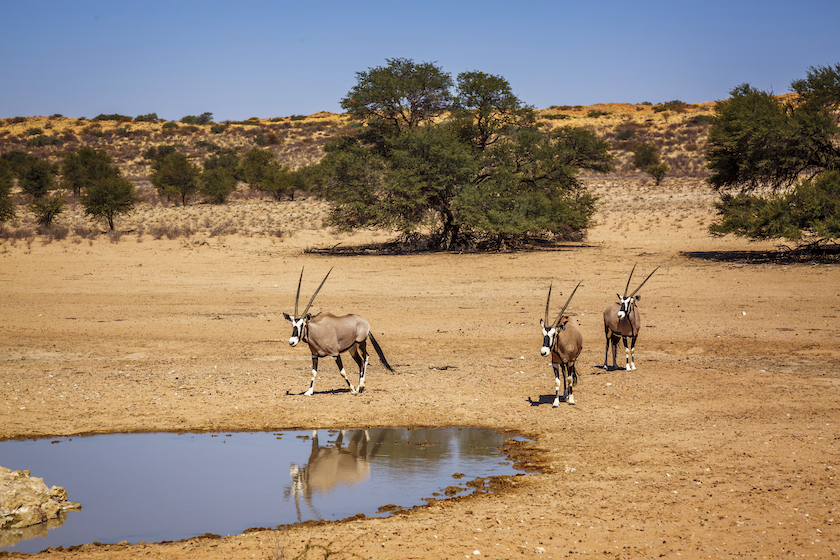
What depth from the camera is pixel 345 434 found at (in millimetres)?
10984

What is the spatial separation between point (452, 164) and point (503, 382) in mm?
19413

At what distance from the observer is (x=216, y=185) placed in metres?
49.5

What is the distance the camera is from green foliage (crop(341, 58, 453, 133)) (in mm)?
32594

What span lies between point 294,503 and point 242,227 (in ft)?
108

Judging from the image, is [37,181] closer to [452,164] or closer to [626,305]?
[452,164]

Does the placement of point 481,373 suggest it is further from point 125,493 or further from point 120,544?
point 120,544

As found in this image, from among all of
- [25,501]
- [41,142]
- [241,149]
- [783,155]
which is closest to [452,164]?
[783,155]

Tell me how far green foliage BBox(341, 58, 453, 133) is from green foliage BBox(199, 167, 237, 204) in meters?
18.0

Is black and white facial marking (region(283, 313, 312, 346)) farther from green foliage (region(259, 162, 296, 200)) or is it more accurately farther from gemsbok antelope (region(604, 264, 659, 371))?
green foliage (region(259, 162, 296, 200))

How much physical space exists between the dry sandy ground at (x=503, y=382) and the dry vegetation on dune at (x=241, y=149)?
31.2 ft

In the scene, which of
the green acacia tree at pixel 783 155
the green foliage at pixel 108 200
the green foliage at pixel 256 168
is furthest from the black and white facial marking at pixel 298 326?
the green foliage at pixel 256 168

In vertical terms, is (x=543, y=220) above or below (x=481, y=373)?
above

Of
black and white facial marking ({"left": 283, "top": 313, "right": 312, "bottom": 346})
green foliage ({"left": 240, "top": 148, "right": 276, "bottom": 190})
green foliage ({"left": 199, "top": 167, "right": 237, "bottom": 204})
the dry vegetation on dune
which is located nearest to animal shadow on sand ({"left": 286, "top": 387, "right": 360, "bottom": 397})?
black and white facial marking ({"left": 283, "top": 313, "right": 312, "bottom": 346})

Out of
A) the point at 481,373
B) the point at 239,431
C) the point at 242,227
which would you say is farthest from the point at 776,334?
the point at 242,227
